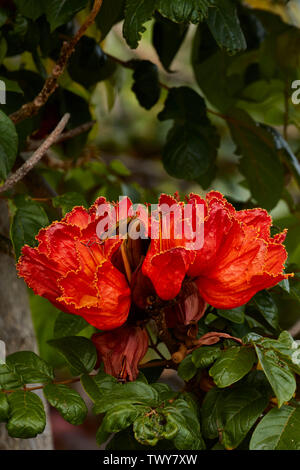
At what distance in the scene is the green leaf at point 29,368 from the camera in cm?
45

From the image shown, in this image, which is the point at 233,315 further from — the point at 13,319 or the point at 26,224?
the point at 13,319

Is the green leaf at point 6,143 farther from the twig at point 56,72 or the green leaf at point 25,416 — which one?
the green leaf at point 25,416

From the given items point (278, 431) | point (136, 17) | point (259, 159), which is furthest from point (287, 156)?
point (278, 431)

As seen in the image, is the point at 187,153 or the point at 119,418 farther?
the point at 187,153

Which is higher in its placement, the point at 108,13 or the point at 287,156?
the point at 108,13

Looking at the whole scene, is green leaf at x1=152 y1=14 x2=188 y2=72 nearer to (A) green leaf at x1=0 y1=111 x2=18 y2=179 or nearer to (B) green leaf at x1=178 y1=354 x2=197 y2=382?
(A) green leaf at x1=0 y1=111 x2=18 y2=179

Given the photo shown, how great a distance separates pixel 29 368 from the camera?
47 cm

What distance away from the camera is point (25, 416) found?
0.41 metres

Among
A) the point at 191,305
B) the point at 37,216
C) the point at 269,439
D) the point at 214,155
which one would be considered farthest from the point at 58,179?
the point at 269,439

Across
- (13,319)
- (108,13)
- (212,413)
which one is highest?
(108,13)

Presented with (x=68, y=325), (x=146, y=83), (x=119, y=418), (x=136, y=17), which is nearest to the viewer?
(x=119, y=418)

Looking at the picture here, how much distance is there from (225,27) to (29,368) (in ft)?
1.12

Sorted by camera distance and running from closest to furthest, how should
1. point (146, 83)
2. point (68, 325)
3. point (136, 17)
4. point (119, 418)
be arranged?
point (119, 418) < point (136, 17) < point (68, 325) < point (146, 83)

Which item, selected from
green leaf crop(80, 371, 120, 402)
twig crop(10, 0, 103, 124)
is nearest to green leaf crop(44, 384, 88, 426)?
green leaf crop(80, 371, 120, 402)
